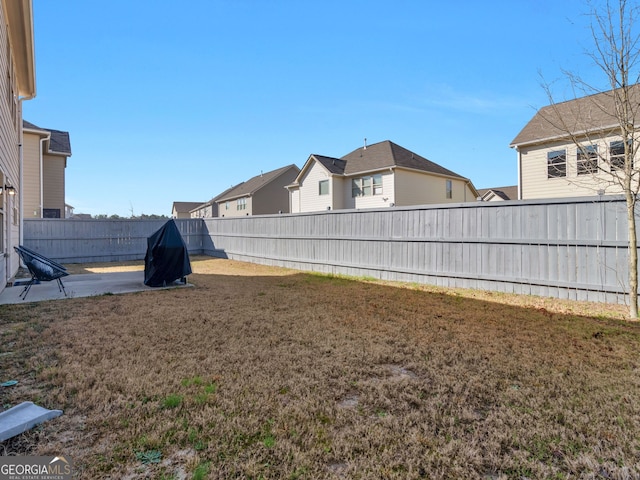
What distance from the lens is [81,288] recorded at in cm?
787

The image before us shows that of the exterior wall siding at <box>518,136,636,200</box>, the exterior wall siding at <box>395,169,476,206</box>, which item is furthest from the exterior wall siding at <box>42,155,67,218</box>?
the exterior wall siding at <box>518,136,636,200</box>

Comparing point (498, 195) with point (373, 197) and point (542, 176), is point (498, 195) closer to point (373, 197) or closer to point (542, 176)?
point (373, 197)

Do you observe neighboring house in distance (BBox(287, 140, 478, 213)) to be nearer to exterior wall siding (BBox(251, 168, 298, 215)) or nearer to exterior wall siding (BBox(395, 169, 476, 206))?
exterior wall siding (BBox(395, 169, 476, 206))

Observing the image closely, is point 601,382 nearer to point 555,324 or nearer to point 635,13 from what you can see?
point 555,324

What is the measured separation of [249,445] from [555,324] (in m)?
4.65

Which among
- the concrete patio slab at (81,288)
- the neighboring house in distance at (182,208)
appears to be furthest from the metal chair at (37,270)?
the neighboring house in distance at (182,208)

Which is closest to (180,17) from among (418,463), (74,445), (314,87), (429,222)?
(314,87)

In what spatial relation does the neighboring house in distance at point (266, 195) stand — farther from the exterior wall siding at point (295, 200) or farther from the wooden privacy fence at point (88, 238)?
the wooden privacy fence at point (88, 238)

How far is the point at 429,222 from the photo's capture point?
8.20m

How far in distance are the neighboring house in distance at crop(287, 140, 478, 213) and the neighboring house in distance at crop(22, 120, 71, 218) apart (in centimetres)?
1280

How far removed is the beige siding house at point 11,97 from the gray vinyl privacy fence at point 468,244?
195 inches

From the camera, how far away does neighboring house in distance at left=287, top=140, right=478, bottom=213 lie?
18156 millimetres

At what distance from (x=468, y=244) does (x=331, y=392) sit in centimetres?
582

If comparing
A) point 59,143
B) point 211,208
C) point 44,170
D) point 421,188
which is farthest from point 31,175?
point 211,208
